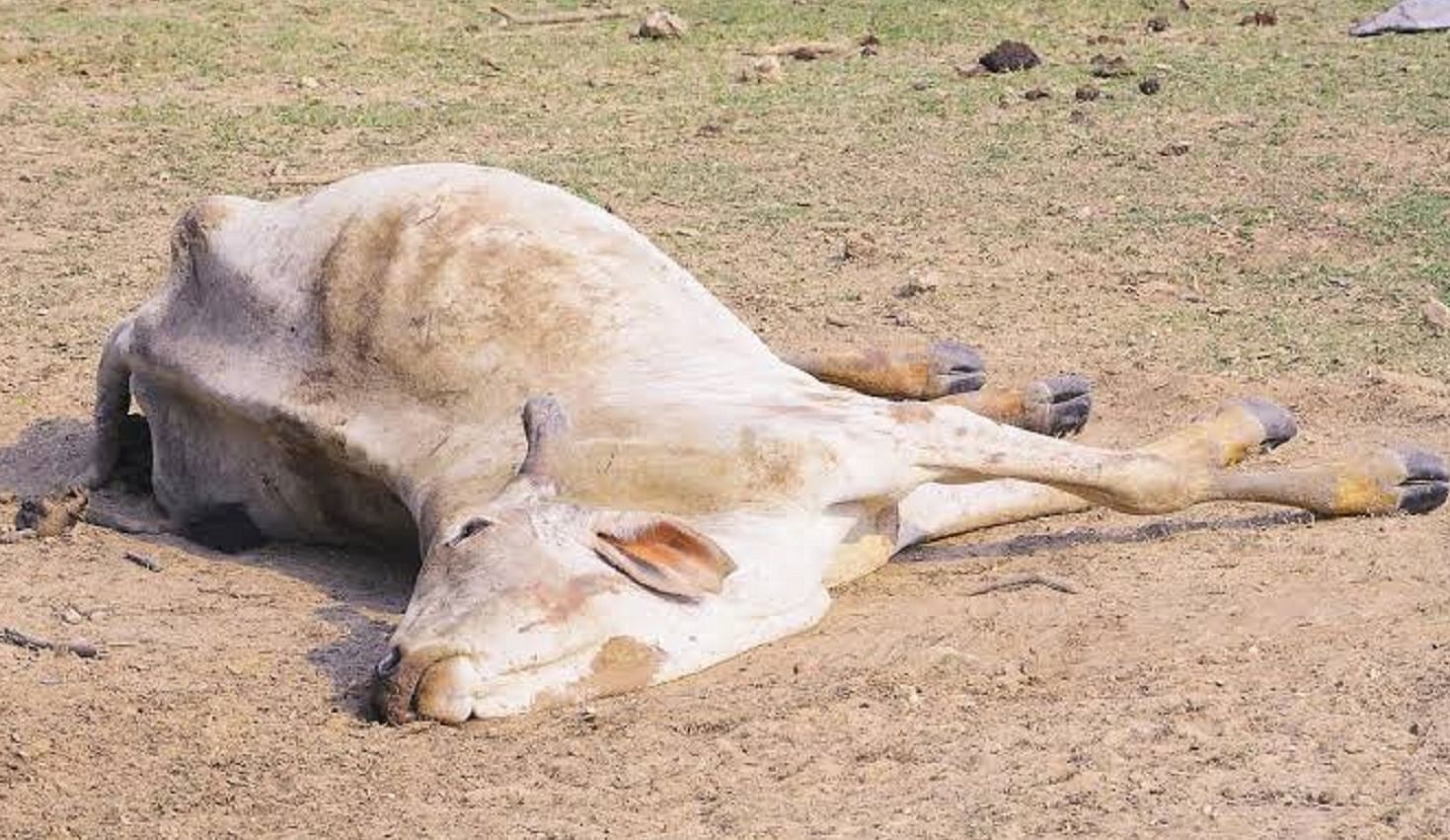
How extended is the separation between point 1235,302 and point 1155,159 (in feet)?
5.89

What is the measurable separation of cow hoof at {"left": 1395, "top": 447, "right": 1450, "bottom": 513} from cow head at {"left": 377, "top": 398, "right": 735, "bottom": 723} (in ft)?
6.02

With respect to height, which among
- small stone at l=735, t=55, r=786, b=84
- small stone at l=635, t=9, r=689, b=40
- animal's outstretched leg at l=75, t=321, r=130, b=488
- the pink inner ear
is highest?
the pink inner ear

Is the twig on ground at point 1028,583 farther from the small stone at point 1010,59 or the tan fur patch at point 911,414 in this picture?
the small stone at point 1010,59

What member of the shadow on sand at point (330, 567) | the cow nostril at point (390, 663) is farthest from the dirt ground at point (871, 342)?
the cow nostril at point (390, 663)

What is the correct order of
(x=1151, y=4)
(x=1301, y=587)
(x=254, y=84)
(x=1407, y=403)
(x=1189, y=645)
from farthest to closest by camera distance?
1. (x=1151, y=4)
2. (x=254, y=84)
3. (x=1407, y=403)
4. (x=1301, y=587)
5. (x=1189, y=645)

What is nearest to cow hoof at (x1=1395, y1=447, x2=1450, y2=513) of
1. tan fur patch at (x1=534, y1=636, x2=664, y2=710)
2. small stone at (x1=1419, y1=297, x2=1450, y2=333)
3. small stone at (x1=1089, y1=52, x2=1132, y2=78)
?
small stone at (x1=1419, y1=297, x2=1450, y2=333)

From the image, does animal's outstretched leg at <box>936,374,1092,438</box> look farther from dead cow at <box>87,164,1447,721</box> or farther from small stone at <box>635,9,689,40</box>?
small stone at <box>635,9,689,40</box>

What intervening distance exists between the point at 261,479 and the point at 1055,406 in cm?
205

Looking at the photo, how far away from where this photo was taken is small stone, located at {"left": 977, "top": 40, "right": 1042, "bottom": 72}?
1153 cm

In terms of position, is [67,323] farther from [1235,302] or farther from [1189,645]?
[1189,645]

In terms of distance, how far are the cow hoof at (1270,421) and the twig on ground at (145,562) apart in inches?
106

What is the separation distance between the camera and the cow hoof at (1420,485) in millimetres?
6172

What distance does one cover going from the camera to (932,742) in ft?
15.5

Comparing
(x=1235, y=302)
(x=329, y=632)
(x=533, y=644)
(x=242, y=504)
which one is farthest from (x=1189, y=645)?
(x=1235, y=302)
